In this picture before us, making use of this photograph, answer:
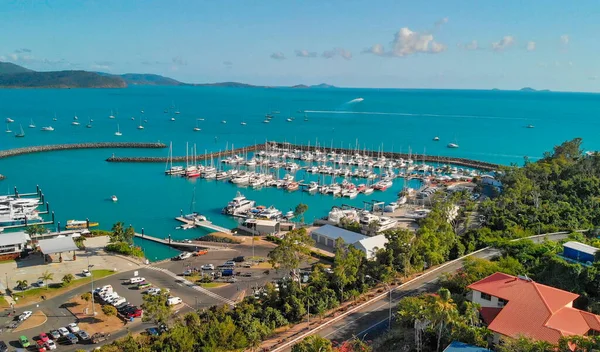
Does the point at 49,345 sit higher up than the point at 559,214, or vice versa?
the point at 559,214

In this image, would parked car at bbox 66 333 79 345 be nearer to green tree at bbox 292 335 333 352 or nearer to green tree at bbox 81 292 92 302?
green tree at bbox 81 292 92 302

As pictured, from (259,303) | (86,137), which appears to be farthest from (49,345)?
(86,137)

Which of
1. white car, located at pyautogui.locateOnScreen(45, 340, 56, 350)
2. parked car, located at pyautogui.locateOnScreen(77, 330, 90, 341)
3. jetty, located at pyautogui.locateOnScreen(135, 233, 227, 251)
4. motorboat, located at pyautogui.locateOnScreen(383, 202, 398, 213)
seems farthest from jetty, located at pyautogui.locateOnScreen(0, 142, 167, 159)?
white car, located at pyautogui.locateOnScreen(45, 340, 56, 350)

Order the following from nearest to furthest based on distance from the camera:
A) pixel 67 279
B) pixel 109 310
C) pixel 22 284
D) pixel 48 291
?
pixel 109 310, pixel 48 291, pixel 22 284, pixel 67 279

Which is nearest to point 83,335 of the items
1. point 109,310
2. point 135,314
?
point 109,310

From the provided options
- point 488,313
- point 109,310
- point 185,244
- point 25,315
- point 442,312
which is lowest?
point 185,244

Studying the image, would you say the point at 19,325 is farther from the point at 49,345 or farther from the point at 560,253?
the point at 560,253

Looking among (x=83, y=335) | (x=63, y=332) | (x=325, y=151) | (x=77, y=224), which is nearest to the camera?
(x=83, y=335)

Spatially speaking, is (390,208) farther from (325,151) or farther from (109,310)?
(325,151)
